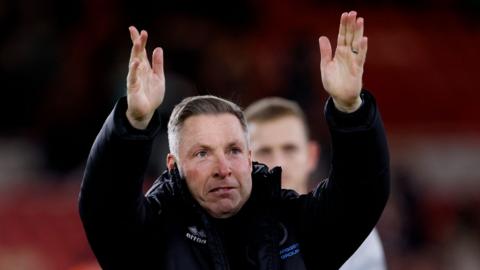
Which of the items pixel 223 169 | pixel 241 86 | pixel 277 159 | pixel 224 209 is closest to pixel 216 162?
pixel 223 169

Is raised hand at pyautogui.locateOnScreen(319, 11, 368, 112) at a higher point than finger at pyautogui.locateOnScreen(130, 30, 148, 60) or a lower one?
lower

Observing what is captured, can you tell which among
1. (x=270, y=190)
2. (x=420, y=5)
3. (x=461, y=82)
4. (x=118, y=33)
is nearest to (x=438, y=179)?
(x=461, y=82)

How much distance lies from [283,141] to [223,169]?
2.34 metres

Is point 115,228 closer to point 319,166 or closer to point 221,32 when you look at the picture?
point 319,166

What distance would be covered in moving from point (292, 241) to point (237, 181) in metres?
0.27

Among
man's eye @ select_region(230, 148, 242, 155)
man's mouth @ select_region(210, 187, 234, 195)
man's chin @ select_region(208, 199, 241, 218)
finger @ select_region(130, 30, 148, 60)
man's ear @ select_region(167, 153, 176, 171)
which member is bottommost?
man's chin @ select_region(208, 199, 241, 218)

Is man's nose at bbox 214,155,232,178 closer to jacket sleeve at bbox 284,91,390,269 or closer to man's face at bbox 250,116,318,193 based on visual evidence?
jacket sleeve at bbox 284,91,390,269

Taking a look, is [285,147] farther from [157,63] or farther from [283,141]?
[157,63]

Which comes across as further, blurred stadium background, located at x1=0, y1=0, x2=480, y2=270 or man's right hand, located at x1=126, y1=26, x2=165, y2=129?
blurred stadium background, located at x1=0, y1=0, x2=480, y2=270

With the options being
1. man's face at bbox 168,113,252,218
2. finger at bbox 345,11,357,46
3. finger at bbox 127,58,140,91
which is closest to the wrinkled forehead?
man's face at bbox 168,113,252,218

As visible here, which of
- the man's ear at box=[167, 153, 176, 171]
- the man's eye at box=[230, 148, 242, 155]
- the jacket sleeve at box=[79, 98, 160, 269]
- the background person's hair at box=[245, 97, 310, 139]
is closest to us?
the jacket sleeve at box=[79, 98, 160, 269]

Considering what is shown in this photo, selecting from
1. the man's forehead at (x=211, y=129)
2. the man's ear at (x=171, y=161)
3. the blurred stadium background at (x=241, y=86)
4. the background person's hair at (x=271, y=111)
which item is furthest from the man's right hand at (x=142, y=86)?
the blurred stadium background at (x=241, y=86)

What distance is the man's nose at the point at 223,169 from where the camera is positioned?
13.1ft

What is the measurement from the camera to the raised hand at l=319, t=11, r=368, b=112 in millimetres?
3922
